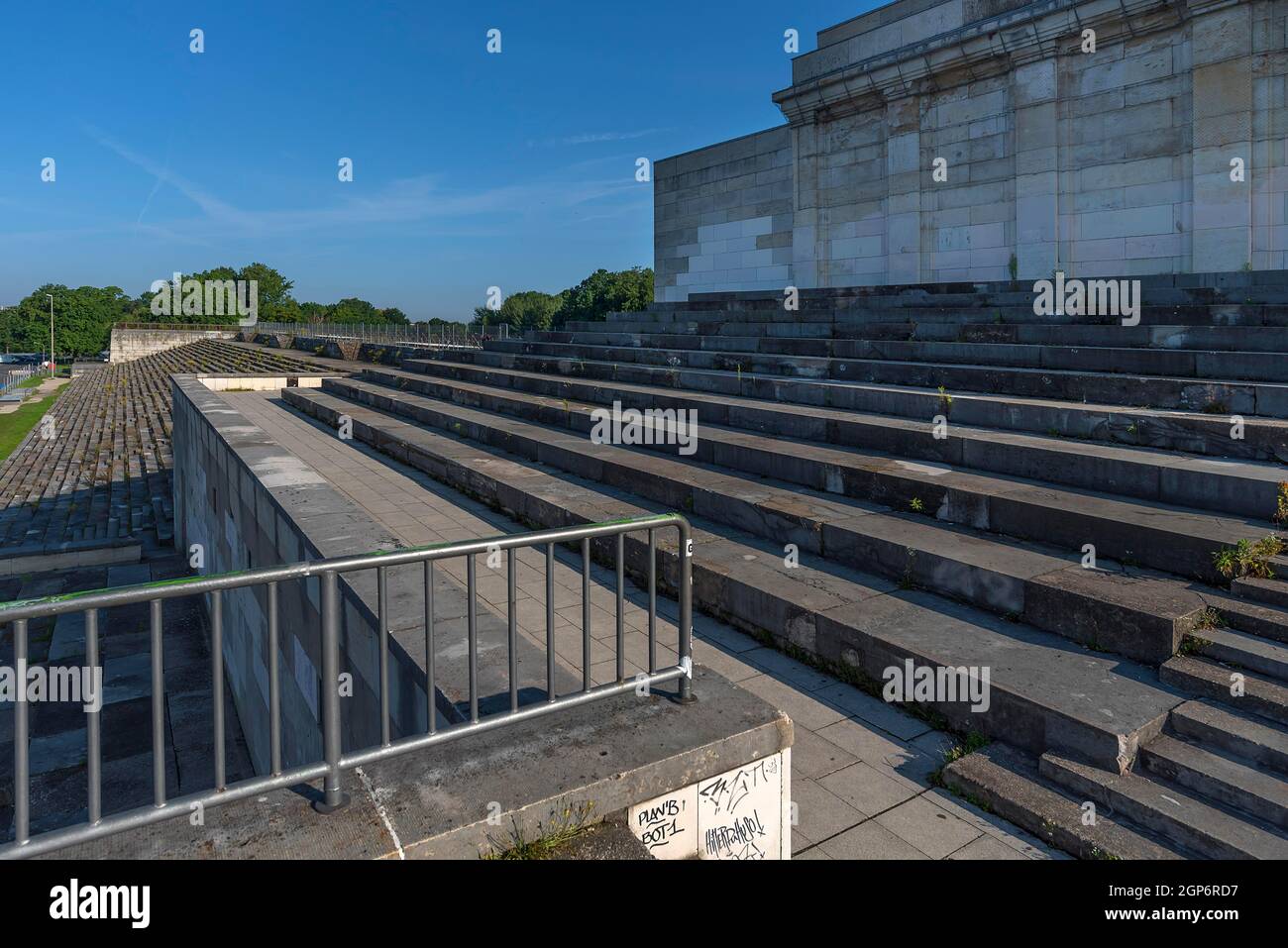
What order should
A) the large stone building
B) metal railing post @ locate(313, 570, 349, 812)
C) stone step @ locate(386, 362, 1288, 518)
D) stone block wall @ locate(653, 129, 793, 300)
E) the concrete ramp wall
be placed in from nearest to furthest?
metal railing post @ locate(313, 570, 349, 812), stone step @ locate(386, 362, 1288, 518), the large stone building, stone block wall @ locate(653, 129, 793, 300), the concrete ramp wall

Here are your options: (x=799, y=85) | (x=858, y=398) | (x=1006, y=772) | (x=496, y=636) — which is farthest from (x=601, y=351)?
(x=1006, y=772)

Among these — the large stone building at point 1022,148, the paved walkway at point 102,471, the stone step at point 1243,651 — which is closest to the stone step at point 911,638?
the stone step at point 1243,651

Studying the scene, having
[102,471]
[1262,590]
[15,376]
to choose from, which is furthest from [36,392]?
[1262,590]

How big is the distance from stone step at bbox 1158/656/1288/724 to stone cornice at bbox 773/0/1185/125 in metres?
11.8

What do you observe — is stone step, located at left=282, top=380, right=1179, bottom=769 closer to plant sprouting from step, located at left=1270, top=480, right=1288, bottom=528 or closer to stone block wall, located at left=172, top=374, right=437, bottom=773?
plant sprouting from step, located at left=1270, top=480, right=1288, bottom=528

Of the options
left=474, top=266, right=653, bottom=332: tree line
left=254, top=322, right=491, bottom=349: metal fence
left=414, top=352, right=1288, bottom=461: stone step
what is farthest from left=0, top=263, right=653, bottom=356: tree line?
left=414, top=352, right=1288, bottom=461: stone step

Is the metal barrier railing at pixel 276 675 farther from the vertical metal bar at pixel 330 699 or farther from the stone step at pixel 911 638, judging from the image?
the stone step at pixel 911 638

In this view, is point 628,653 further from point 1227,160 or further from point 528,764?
point 1227,160

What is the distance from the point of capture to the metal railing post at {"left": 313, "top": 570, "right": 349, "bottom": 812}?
2.62 meters

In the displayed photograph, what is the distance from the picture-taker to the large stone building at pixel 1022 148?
11.5 m

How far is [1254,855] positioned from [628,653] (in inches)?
121

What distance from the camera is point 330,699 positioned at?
2777 millimetres

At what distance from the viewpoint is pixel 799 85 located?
1761 cm

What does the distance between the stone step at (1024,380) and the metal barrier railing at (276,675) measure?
5.62 m
